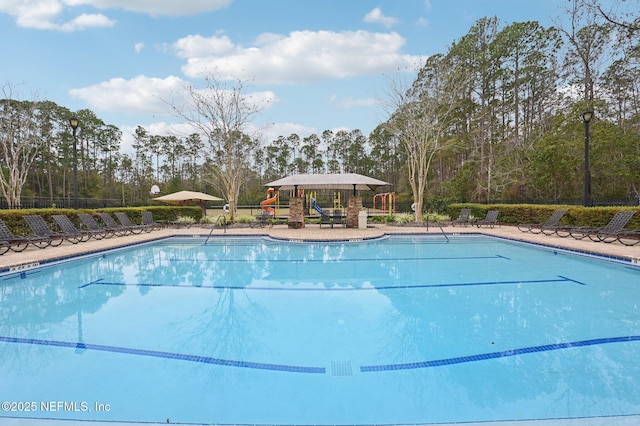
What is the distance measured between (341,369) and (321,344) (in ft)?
2.05

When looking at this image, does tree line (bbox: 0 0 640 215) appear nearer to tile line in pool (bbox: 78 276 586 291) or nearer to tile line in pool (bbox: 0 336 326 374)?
tile line in pool (bbox: 78 276 586 291)

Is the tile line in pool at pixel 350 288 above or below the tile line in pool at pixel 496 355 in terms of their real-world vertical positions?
below

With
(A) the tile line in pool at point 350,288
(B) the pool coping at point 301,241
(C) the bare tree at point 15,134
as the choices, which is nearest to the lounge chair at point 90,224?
(B) the pool coping at point 301,241

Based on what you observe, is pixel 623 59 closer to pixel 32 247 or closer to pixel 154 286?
pixel 154 286

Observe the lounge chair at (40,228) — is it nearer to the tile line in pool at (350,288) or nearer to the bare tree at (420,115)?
the tile line in pool at (350,288)

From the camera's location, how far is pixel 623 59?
1670cm

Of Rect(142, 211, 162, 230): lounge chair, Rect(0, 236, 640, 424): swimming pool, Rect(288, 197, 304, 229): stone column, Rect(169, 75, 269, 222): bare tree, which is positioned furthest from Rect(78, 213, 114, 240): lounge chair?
Rect(288, 197, 304, 229): stone column

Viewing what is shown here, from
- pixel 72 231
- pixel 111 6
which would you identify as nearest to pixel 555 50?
pixel 111 6

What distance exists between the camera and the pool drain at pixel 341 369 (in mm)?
3009

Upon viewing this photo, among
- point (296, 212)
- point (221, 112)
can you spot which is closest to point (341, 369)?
point (296, 212)

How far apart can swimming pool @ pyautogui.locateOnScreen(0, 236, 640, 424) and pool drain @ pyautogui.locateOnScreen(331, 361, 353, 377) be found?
2cm

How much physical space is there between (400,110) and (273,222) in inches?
376

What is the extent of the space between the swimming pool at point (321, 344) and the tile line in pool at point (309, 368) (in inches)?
0.8

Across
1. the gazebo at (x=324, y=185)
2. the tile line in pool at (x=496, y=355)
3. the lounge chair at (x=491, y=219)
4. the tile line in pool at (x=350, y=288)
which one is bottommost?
the tile line in pool at (x=350, y=288)
